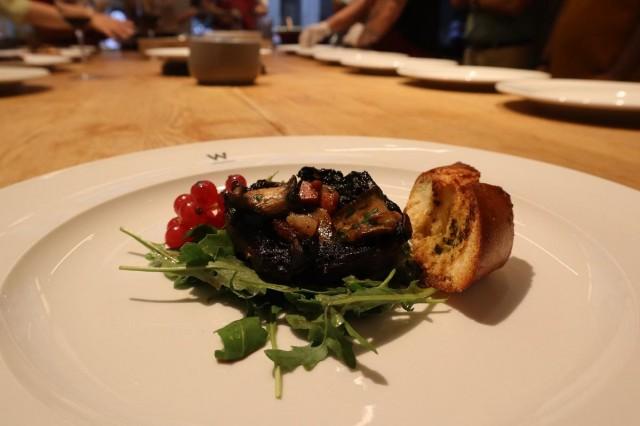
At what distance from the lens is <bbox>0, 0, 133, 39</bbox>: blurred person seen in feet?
19.4

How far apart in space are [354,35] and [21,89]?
5.60 meters

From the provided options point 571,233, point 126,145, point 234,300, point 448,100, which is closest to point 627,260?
point 571,233

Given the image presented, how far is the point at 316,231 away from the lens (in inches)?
38.7

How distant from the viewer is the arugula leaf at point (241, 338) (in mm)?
799

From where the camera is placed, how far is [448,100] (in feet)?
9.72

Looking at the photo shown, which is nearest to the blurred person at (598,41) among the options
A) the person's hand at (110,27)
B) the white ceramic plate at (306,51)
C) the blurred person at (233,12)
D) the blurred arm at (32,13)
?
the white ceramic plate at (306,51)

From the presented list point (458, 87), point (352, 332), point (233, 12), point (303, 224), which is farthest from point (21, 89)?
point (233, 12)

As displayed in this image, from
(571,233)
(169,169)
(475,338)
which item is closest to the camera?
(475,338)

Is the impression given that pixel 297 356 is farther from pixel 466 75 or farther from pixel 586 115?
pixel 466 75

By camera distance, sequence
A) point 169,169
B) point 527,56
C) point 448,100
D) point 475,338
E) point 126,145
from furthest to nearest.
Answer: point 527,56 < point 448,100 < point 126,145 < point 169,169 < point 475,338

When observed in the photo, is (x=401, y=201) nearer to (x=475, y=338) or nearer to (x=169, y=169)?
(x=475, y=338)

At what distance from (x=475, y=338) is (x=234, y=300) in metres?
0.50

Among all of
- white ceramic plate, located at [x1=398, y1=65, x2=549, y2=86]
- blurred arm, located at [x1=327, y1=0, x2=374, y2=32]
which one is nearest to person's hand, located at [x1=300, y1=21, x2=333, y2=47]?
blurred arm, located at [x1=327, y1=0, x2=374, y2=32]

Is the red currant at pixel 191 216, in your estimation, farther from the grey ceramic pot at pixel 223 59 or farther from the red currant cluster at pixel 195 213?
the grey ceramic pot at pixel 223 59
